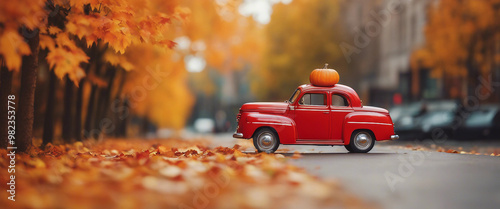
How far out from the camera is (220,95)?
90.6m

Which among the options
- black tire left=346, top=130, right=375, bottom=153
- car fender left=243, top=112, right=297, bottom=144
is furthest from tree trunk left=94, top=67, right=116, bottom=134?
black tire left=346, top=130, right=375, bottom=153

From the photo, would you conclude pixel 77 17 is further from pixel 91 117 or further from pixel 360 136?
pixel 91 117

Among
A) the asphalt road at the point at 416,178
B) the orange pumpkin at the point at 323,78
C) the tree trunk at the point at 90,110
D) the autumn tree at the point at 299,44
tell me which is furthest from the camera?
the autumn tree at the point at 299,44

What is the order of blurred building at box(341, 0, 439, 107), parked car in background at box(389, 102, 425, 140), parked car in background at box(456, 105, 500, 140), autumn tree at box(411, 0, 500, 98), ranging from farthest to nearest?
blurred building at box(341, 0, 439, 107) < autumn tree at box(411, 0, 500, 98) < parked car in background at box(389, 102, 425, 140) < parked car in background at box(456, 105, 500, 140)

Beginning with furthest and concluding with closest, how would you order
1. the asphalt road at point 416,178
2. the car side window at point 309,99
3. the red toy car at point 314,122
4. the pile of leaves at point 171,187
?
the car side window at point 309,99 → the red toy car at point 314,122 → the asphalt road at point 416,178 → the pile of leaves at point 171,187

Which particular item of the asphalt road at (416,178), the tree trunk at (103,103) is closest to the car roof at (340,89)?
the asphalt road at (416,178)

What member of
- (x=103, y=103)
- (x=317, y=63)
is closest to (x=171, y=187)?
(x=103, y=103)

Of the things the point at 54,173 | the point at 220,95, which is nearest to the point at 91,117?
the point at 54,173

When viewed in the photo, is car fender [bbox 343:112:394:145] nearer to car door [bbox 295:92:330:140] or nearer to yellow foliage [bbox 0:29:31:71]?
car door [bbox 295:92:330:140]

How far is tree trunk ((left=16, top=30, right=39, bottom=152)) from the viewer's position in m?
11.9

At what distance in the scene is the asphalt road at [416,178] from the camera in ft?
22.5

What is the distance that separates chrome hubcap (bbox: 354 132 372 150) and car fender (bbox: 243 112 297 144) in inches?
54.8

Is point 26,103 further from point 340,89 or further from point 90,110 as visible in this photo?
point 90,110

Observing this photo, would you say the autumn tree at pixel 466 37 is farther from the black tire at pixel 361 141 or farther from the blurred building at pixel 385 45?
the black tire at pixel 361 141
